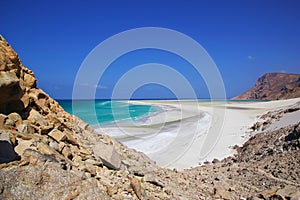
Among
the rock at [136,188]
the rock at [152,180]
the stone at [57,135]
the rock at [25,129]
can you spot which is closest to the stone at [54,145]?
the stone at [57,135]

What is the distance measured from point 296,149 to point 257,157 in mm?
1548

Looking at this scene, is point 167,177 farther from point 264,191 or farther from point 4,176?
point 4,176

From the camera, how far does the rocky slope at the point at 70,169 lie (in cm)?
291

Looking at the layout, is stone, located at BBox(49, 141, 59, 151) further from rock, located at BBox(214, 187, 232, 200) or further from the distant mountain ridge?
the distant mountain ridge

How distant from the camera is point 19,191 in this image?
8.72ft

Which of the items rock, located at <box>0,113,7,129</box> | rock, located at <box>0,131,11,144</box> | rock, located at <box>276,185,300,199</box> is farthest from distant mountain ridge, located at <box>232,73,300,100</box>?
rock, located at <box>0,131,11,144</box>

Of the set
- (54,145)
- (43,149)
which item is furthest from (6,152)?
(54,145)

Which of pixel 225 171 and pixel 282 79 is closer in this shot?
pixel 225 171

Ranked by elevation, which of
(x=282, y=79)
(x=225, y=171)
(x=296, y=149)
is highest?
(x=282, y=79)

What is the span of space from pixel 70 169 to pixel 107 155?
1.48 metres

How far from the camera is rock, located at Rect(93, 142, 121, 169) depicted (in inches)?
189

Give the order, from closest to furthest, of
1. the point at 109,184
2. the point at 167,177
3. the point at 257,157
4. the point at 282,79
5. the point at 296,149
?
the point at 109,184 → the point at 167,177 → the point at 296,149 → the point at 257,157 → the point at 282,79

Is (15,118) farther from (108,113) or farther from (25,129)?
(108,113)

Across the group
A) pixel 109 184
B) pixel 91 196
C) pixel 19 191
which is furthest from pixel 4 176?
pixel 109 184
